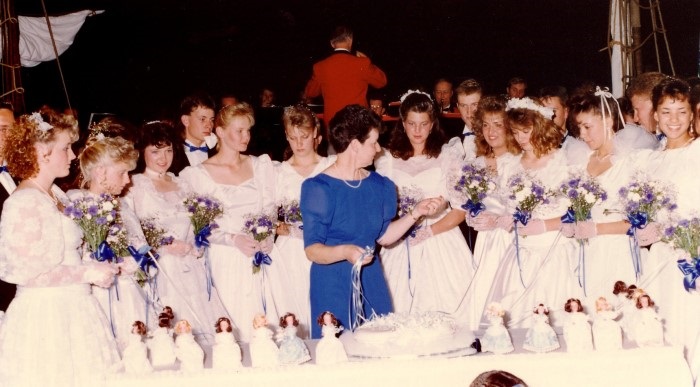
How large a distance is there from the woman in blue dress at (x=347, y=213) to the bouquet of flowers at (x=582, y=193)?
3.24ft

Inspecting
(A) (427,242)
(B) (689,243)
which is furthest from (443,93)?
(B) (689,243)

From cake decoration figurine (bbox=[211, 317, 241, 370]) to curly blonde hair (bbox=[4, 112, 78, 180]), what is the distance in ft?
4.19

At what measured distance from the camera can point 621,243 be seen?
17.1 ft

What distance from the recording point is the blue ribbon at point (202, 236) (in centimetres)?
548

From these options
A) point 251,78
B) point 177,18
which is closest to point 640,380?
point 251,78

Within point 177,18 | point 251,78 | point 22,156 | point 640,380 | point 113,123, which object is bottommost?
point 640,380

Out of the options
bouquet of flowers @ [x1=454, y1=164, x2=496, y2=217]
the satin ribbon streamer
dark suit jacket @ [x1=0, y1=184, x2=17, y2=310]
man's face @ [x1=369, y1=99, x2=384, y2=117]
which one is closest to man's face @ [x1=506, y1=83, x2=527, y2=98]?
man's face @ [x1=369, y1=99, x2=384, y2=117]

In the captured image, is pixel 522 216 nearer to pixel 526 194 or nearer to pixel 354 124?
pixel 526 194

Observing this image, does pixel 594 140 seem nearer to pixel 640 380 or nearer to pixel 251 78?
pixel 640 380

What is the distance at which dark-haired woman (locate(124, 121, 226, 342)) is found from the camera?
557 centimetres

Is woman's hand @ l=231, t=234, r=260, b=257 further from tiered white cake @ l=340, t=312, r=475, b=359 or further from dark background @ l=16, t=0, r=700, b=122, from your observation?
dark background @ l=16, t=0, r=700, b=122

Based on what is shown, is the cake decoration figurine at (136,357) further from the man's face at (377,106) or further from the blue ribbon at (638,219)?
the man's face at (377,106)

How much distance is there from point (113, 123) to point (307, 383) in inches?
101

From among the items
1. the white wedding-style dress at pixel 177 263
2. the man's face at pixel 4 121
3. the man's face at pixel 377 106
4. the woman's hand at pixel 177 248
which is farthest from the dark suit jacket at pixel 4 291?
the man's face at pixel 377 106
